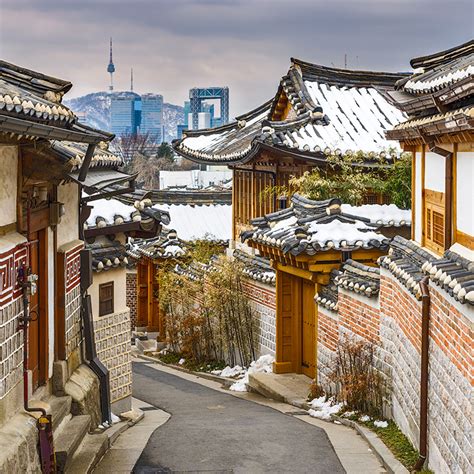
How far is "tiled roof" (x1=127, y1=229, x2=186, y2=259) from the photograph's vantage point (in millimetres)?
29798

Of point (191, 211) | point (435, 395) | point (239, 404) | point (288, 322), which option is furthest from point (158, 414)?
point (191, 211)

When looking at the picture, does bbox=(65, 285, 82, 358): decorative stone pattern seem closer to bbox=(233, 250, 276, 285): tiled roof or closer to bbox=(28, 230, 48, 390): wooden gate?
bbox=(28, 230, 48, 390): wooden gate

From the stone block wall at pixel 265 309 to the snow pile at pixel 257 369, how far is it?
184 mm

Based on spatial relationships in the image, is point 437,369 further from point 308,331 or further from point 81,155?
point 308,331

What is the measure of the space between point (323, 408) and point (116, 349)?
3.79 meters

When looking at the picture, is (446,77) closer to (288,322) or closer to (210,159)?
(288,322)

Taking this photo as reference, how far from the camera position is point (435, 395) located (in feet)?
33.5

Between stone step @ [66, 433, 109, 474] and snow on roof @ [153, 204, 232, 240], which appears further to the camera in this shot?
snow on roof @ [153, 204, 232, 240]

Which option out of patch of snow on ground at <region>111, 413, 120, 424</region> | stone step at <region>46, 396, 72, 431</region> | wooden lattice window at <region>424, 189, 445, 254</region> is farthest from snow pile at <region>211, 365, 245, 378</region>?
wooden lattice window at <region>424, 189, 445, 254</region>

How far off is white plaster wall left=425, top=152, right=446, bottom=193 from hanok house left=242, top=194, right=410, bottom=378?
419 centimetres

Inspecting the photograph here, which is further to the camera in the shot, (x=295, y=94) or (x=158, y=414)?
(x=295, y=94)

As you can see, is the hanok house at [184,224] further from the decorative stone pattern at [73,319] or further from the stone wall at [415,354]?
the decorative stone pattern at [73,319]

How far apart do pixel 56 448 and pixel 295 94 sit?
16.3 m

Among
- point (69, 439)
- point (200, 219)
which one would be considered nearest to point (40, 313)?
point (69, 439)
